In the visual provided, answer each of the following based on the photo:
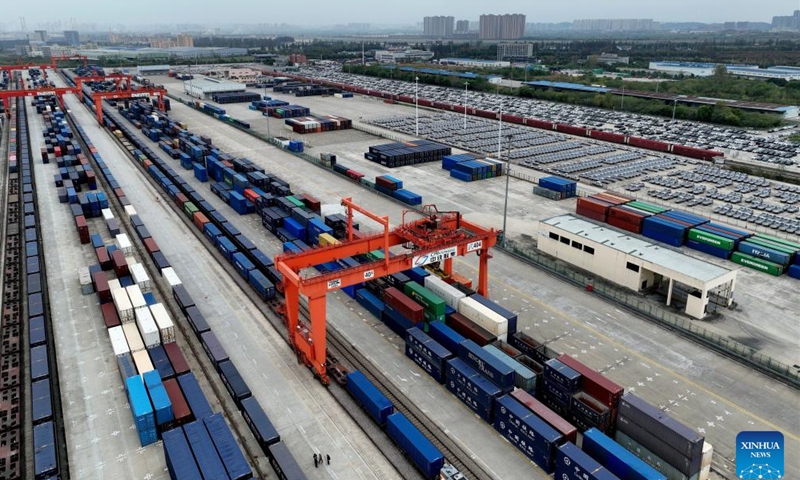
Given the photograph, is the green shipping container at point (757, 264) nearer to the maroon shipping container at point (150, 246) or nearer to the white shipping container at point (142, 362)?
the white shipping container at point (142, 362)

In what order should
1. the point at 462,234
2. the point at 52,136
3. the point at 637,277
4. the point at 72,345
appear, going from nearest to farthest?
the point at 72,345 < the point at 462,234 < the point at 637,277 < the point at 52,136

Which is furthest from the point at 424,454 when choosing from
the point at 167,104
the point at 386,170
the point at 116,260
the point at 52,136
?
the point at 167,104

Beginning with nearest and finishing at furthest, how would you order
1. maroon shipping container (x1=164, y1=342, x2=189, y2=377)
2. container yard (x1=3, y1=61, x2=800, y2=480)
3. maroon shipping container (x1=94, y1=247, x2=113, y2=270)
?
container yard (x1=3, y1=61, x2=800, y2=480) < maroon shipping container (x1=164, y1=342, x2=189, y2=377) < maroon shipping container (x1=94, y1=247, x2=113, y2=270)

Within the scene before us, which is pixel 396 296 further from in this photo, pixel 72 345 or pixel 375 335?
pixel 72 345

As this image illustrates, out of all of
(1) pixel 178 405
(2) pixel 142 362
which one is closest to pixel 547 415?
(1) pixel 178 405

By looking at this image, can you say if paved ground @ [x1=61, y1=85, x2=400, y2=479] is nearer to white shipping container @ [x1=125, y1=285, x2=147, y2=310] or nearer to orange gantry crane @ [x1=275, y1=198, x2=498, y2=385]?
orange gantry crane @ [x1=275, y1=198, x2=498, y2=385]

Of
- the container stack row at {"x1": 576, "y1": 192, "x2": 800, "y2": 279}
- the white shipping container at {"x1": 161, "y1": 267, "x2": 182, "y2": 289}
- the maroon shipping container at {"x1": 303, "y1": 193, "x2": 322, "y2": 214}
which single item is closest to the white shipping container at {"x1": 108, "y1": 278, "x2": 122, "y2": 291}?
the white shipping container at {"x1": 161, "y1": 267, "x2": 182, "y2": 289}

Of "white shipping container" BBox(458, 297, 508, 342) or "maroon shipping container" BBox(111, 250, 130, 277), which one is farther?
"maroon shipping container" BBox(111, 250, 130, 277)
